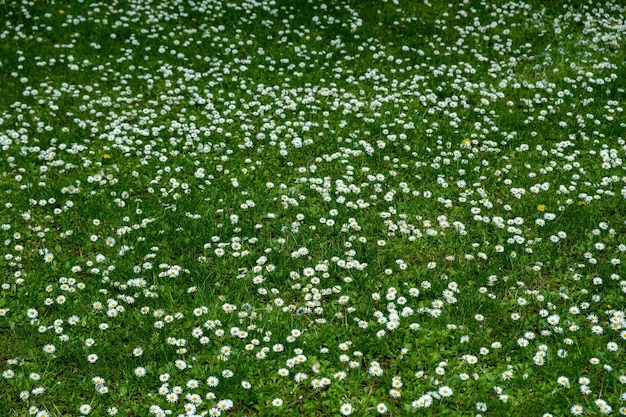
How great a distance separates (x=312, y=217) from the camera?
6.18m

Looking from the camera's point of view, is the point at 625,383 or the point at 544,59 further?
the point at 544,59

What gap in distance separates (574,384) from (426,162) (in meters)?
3.36

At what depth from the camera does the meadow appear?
4523 millimetres

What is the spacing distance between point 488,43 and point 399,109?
2.90 m

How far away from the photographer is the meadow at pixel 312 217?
4.52 metres

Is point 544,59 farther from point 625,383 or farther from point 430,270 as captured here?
point 625,383

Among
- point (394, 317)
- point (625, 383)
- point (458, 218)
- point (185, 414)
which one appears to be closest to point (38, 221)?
point (185, 414)

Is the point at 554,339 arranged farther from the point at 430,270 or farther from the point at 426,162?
the point at 426,162

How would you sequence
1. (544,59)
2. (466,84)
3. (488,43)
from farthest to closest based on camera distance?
1. (488,43)
2. (544,59)
3. (466,84)

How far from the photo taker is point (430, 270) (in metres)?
5.51

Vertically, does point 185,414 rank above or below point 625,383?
below

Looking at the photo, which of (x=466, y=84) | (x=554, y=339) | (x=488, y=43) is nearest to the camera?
(x=554, y=339)

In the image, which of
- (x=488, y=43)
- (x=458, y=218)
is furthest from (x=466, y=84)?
(x=458, y=218)

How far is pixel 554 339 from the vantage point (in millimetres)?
4801
